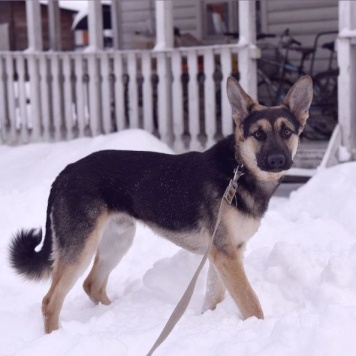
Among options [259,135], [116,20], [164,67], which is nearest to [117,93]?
[164,67]

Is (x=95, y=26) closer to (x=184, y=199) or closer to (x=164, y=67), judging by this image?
(x=164, y=67)

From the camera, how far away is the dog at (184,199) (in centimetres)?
475

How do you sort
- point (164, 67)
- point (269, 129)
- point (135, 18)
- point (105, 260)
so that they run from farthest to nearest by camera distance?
point (135, 18) < point (164, 67) < point (105, 260) < point (269, 129)

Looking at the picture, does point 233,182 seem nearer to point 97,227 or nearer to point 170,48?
point 97,227

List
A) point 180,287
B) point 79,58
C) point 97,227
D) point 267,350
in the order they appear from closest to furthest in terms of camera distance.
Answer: point 267,350
point 97,227
point 180,287
point 79,58

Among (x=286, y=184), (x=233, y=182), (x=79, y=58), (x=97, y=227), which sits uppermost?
(x=79, y=58)

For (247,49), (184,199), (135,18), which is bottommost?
(184,199)

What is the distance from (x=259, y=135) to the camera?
4.71 m

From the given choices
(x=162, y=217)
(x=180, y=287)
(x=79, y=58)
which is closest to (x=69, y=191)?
(x=162, y=217)

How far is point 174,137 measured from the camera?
10914mm

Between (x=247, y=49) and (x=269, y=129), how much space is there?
5.30 m

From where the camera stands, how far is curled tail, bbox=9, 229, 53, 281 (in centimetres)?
521

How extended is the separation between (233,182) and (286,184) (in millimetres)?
6383

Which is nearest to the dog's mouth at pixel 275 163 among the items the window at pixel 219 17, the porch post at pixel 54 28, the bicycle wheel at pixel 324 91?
the bicycle wheel at pixel 324 91
